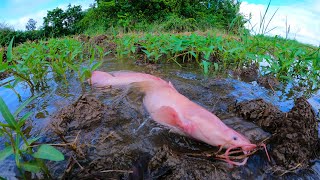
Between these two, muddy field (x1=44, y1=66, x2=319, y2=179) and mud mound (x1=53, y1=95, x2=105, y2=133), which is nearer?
muddy field (x1=44, y1=66, x2=319, y2=179)

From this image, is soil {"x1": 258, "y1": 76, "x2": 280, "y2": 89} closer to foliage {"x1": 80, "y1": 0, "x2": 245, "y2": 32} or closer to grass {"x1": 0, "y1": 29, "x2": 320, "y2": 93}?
grass {"x1": 0, "y1": 29, "x2": 320, "y2": 93}

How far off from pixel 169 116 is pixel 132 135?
14.9 inches

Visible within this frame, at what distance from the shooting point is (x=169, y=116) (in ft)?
7.48

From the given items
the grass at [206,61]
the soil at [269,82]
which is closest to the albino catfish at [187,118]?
the grass at [206,61]

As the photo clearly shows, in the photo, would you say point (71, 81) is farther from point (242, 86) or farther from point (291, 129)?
point (291, 129)

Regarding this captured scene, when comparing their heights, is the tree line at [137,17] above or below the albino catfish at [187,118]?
above

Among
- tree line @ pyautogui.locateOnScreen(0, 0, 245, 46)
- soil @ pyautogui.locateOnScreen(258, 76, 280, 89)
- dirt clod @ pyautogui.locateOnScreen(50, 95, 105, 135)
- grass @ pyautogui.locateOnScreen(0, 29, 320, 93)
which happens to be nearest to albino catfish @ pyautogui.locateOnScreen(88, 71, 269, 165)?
dirt clod @ pyautogui.locateOnScreen(50, 95, 105, 135)

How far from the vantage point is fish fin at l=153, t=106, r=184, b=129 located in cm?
218

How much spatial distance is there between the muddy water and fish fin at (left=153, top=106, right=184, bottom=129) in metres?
0.08

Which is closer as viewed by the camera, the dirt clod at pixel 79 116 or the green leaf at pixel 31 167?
the green leaf at pixel 31 167

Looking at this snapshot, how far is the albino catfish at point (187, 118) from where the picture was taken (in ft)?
5.97

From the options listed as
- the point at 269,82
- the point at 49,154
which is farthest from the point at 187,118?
the point at 269,82

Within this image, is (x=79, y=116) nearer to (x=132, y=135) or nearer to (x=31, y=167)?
(x=132, y=135)

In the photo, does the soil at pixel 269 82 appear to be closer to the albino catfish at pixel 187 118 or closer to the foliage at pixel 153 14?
the albino catfish at pixel 187 118
